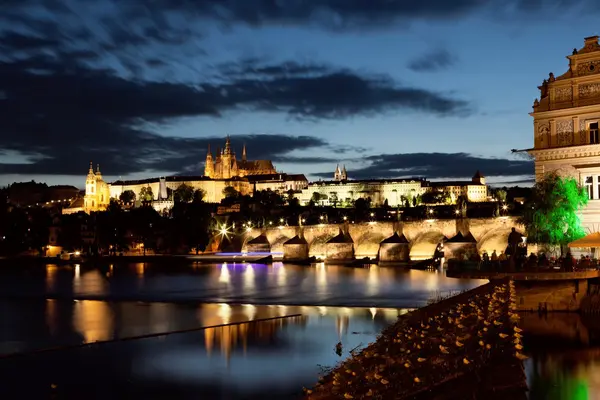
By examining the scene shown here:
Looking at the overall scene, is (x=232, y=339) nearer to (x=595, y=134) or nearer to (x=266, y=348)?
(x=266, y=348)

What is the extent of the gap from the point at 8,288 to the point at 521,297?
36919mm

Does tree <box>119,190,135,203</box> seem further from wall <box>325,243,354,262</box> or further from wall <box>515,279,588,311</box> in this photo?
wall <box>515,279,588,311</box>

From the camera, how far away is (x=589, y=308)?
23078 millimetres

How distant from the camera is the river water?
16281mm

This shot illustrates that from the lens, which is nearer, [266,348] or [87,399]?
[87,399]

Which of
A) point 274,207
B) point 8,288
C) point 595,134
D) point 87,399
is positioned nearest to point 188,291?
point 8,288

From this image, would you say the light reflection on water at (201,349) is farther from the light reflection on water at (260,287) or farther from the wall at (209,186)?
the wall at (209,186)

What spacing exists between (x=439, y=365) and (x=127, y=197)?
182371mm

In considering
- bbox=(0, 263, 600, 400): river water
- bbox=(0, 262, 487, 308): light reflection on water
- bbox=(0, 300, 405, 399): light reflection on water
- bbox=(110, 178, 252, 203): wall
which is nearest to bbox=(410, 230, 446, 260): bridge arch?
bbox=(0, 262, 487, 308): light reflection on water

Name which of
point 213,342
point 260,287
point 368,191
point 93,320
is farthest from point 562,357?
point 368,191

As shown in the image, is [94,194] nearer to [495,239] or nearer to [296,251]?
[296,251]

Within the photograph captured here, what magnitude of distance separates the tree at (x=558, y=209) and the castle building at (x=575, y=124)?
0.44 metres

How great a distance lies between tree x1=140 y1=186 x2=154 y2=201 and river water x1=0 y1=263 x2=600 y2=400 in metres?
147

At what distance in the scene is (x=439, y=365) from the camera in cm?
1309
